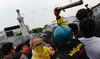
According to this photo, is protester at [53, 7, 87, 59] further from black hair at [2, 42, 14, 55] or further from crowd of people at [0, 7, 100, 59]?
black hair at [2, 42, 14, 55]

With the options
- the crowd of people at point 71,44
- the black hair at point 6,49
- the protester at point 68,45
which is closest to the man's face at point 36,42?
the crowd of people at point 71,44

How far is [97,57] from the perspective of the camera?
1.55 m

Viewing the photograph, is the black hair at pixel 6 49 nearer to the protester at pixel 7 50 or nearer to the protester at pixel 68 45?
the protester at pixel 7 50

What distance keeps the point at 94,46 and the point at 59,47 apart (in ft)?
1.58

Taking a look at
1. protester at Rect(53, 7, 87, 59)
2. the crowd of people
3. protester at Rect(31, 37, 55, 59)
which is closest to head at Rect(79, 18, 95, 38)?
the crowd of people

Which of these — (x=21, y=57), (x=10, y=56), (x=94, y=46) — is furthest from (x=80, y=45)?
(x=10, y=56)

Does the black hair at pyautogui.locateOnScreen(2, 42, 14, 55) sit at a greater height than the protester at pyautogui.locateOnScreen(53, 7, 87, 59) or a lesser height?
lesser

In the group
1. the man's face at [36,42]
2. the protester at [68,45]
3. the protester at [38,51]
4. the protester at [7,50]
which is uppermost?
the protester at [68,45]

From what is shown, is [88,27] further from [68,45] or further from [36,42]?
[36,42]

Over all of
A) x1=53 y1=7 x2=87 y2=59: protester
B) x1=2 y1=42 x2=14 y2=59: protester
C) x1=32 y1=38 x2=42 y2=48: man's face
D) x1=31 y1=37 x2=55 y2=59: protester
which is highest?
x1=53 y1=7 x2=87 y2=59: protester

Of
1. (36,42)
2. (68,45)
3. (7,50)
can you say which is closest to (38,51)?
(36,42)

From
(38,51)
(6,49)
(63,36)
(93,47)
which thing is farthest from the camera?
(6,49)

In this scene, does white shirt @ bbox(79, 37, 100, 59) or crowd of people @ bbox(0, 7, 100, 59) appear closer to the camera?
crowd of people @ bbox(0, 7, 100, 59)

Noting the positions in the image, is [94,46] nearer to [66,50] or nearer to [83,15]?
[66,50]
